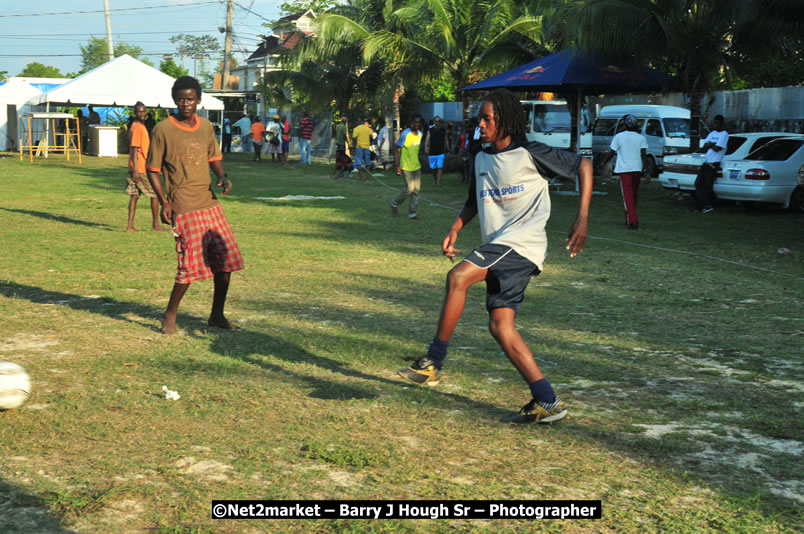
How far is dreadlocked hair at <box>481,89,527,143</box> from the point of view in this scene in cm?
480

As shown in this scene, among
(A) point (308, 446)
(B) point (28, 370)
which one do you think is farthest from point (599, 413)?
(B) point (28, 370)

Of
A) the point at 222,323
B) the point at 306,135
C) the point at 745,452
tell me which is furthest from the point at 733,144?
the point at 306,135

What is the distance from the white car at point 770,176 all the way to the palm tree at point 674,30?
2.25 meters

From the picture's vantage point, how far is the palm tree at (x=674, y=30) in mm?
17484

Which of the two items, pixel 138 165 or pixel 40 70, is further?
pixel 40 70

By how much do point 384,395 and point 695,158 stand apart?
1559 centimetres

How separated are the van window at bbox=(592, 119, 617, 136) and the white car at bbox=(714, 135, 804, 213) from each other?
1022 centimetres

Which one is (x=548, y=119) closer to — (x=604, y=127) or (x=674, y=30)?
(x=604, y=127)

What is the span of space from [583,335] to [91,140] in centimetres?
3545

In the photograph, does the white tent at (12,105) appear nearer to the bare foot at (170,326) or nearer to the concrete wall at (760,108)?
the concrete wall at (760,108)

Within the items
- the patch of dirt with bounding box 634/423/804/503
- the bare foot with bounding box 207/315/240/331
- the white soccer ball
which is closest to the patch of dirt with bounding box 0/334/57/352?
the bare foot with bounding box 207/315/240/331

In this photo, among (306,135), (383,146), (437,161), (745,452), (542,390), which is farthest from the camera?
(306,135)

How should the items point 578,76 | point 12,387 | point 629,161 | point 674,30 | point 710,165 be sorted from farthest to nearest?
point 578,76, point 674,30, point 710,165, point 629,161, point 12,387

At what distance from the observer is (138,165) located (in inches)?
483
